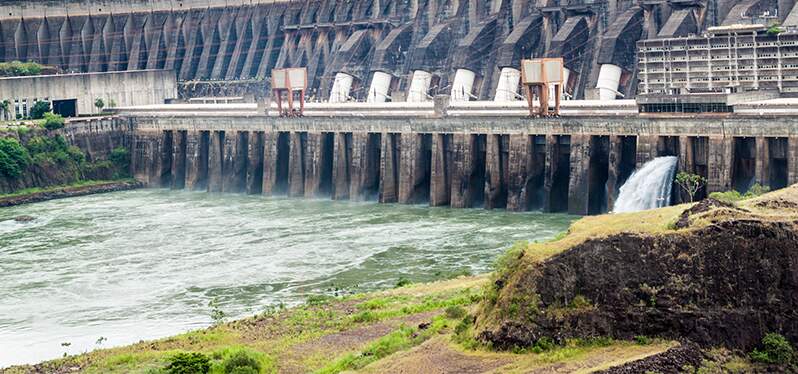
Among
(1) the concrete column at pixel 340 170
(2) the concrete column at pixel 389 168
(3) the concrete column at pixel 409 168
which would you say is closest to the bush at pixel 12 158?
(1) the concrete column at pixel 340 170

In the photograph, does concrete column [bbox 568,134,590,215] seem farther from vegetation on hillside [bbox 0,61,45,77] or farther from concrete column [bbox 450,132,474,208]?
vegetation on hillside [bbox 0,61,45,77]

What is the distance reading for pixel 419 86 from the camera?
334ft

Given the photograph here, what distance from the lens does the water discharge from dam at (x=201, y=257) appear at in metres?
49.9

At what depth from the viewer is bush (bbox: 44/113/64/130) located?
94.8 metres

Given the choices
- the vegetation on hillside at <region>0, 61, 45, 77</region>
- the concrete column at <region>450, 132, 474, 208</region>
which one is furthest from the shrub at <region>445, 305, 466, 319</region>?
the vegetation on hillside at <region>0, 61, 45, 77</region>

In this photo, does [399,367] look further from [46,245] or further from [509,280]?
[46,245]

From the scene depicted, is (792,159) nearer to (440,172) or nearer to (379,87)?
Answer: (440,172)

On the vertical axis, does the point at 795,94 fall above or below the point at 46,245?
above

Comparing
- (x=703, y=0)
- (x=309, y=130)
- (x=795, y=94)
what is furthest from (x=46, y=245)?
(x=703, y=0)

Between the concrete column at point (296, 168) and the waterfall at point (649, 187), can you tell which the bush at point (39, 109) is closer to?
the concrete column at point (296, 168)

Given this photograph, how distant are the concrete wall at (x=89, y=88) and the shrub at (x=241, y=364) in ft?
220

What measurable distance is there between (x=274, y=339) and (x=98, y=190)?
54326mm

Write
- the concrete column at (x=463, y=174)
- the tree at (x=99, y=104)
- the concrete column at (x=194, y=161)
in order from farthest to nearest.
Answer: the tree at (x=99, y=104) < the concrete column at (x=194, y=161) < the concrete column at (x=463, y=174)

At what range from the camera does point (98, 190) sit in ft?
306
